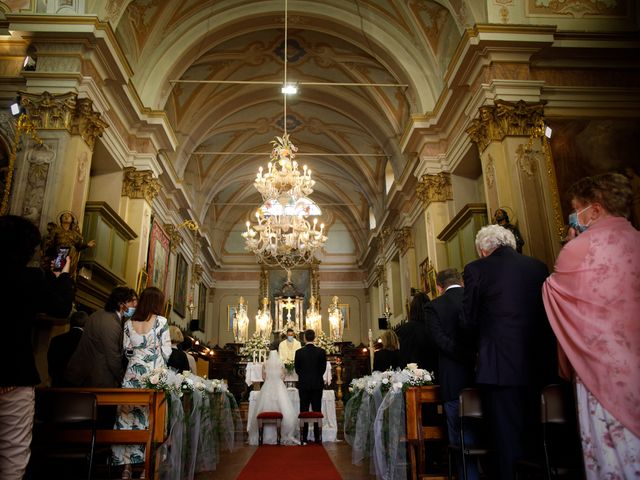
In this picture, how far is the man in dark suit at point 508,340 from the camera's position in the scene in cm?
280

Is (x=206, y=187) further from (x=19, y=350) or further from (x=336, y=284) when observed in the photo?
(x=19, y=350)

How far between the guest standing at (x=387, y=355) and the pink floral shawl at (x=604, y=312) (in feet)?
13.4

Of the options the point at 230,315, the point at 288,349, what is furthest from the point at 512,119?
the point at 230,315

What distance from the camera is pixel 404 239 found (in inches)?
528

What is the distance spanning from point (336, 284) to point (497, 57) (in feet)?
55.2

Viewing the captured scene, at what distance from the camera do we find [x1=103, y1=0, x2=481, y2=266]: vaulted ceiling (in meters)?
10.3

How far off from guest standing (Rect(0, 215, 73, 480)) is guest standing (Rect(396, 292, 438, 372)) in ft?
9.77

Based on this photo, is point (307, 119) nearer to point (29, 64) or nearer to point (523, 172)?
point (29, 64)

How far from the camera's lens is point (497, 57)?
7.58 meters

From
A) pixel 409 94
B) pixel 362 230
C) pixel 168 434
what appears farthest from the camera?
pixel 362 230

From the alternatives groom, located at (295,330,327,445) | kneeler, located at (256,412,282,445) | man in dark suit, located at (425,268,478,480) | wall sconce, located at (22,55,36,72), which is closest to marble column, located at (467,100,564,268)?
groom, located at (295,330,327,445)

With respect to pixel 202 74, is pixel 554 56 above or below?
below

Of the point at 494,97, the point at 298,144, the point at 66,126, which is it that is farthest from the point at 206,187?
the point at 494,97

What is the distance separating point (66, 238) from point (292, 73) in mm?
9003
